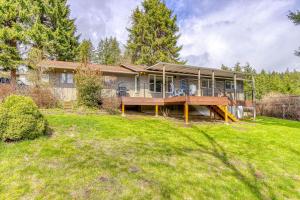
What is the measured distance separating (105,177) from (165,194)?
1.55 meters

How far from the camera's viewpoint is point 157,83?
1977 centimetres

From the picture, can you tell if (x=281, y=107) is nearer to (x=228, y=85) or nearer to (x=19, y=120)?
(x=228, y=85)

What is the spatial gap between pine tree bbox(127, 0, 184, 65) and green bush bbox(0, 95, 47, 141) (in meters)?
26.2

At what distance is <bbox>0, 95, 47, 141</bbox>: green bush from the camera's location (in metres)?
7.03

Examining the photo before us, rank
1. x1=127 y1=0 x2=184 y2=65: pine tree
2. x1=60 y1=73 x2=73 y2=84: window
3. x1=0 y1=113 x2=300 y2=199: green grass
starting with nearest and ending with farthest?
x1=0 y1=113 x2=300 y2=199: green grass → x1=60 y1=73 x2=73 y2=84: window → x1=127 y1=0 x2=184 y2=65: pine tree

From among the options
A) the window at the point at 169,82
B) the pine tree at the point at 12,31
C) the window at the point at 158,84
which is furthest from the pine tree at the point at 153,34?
the pine tree at the point at 12,31

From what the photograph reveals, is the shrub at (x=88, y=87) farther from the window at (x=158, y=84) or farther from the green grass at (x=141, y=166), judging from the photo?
the window at (x=158, y=84)

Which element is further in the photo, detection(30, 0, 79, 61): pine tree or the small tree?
Result: detection(30, 0, 79, 61): pine tree

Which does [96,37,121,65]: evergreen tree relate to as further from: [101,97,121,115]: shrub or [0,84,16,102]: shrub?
[0,84,16,102]: shrub

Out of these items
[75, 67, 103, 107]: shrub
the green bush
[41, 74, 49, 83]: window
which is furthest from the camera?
[41, 74, 49, 83]: window

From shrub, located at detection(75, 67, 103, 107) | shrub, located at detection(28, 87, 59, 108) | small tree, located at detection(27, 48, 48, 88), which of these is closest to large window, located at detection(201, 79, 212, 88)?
shrub, located at detection(75, 67, 103, 107)

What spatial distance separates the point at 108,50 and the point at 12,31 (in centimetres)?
2916

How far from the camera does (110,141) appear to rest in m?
8.03

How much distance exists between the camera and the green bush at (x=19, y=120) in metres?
7.03
